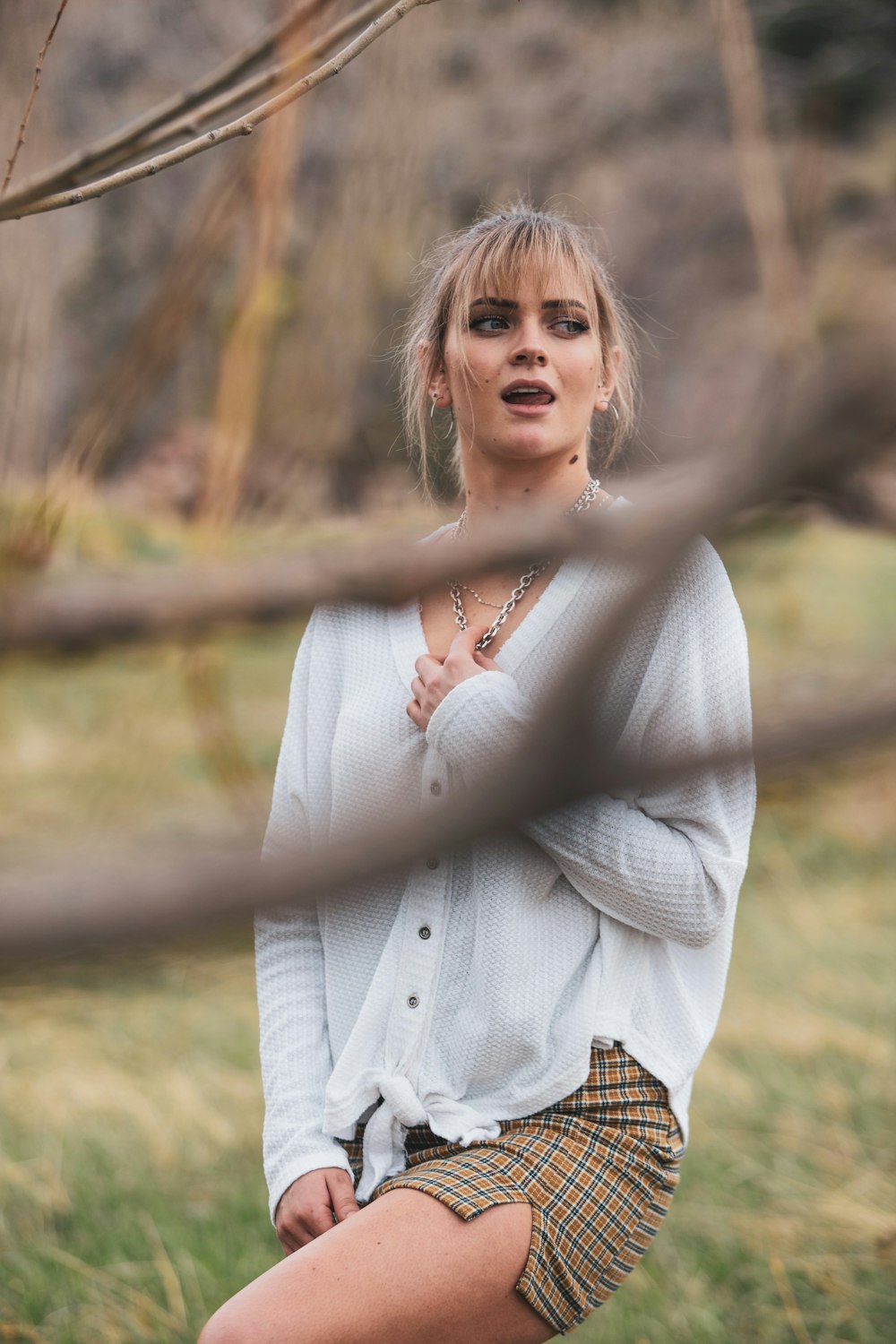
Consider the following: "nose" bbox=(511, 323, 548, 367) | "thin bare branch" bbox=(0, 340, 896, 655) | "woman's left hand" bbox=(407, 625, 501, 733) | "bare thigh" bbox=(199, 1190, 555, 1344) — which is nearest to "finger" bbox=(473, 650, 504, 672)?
"woman's left hand" bbox=(407, 625, 501, 733)

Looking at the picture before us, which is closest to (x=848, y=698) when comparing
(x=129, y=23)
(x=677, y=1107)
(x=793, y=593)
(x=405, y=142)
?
(x=677, y=1107)

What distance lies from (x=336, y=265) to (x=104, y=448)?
1.94ft

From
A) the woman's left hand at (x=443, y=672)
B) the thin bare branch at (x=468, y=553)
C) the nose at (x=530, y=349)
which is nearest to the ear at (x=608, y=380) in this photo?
the nose at (x=530, y=349)

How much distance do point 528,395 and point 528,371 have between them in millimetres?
20

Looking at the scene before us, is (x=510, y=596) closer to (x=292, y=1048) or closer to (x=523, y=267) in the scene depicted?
(x=523, y=267)

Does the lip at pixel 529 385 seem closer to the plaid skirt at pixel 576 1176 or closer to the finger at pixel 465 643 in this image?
the finger at pixel 465 643

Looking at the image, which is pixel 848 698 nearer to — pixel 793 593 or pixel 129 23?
pixel 129 23

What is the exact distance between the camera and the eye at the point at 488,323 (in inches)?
38.6

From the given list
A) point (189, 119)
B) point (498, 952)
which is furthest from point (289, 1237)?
point (189, 119)

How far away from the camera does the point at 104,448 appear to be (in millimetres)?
801

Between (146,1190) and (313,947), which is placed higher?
(313,947)

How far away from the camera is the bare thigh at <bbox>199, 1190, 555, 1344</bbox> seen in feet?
2.70

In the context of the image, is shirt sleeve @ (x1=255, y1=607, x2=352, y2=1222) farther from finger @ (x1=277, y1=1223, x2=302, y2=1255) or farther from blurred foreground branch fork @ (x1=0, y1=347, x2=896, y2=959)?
blurred foreground branch fork @ (x1=0, y1=347, x2=896, y2=959)

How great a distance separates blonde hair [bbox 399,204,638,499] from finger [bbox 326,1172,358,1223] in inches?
21.6
